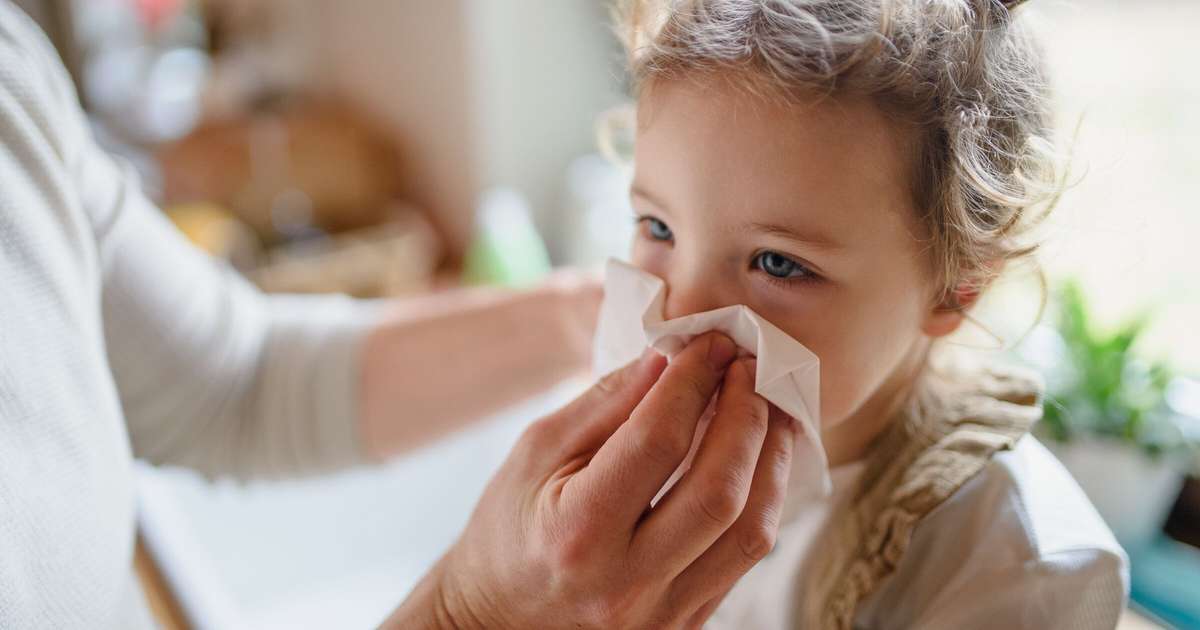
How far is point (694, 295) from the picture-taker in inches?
23.2

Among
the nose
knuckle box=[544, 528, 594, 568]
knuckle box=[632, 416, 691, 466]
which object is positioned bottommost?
knuckle box=[544, 528, 594, 568]

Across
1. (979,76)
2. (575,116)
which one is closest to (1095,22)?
(979,76)

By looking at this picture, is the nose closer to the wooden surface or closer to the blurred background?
the blurred background

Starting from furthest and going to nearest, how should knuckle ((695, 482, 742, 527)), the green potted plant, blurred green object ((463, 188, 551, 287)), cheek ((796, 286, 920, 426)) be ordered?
blurred green object ((463, 188, 551, 287)), the green potted plant, cheek ((796, 286, 920, 426)), knuckle ((695, 482, 742, 527))

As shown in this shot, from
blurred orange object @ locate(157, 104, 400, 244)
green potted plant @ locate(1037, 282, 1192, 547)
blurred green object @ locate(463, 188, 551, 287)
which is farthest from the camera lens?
blurred orange object @ locate(157, 104, 400, 244)

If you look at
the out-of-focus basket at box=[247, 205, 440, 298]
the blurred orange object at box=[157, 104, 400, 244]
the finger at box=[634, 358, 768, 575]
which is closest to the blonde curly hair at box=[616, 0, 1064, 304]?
the finger at box=[634, 358, 768, 575]

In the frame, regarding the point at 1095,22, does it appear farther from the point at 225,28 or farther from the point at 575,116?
the point at 225,28

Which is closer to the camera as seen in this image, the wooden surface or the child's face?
the child's face

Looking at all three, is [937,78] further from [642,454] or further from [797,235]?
[642,454]

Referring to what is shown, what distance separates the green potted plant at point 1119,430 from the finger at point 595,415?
1.33 ft

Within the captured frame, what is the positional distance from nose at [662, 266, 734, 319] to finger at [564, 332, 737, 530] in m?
0.08

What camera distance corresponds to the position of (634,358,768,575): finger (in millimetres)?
484

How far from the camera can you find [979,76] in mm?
563

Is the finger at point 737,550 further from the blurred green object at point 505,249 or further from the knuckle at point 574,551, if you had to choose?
the blurred green object at point 505,249
